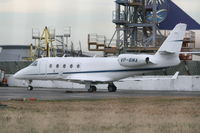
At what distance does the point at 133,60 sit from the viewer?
46.5 meters

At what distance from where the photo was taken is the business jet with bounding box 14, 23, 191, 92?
46.4 m

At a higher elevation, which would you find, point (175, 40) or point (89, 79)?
point (175, 40)

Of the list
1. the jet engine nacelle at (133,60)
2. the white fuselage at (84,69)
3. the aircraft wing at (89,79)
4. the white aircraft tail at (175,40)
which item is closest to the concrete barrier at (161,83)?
the white fuselage at (84,69)

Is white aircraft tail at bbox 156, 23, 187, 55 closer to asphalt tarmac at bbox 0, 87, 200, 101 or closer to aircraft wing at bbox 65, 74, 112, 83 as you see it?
asphalt tarmac at bbox 0, 87, 200, 101

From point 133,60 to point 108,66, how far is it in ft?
9.42

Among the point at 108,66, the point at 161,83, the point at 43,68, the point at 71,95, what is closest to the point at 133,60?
the point at 108,66

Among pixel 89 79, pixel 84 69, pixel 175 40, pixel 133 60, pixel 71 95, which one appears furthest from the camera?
pixel 84 69

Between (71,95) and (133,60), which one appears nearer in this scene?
(71,95)

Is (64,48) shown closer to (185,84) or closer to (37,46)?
(37,46)

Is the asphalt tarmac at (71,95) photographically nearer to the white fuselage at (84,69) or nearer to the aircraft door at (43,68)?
the white fuselage at (84,69)

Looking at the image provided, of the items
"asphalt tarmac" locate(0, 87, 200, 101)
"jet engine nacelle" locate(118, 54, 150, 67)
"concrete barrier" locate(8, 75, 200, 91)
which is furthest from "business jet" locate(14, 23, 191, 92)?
"asphalt tarmac" locate(0, 87, 200, 101)

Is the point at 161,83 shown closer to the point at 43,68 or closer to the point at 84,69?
the point at 84,69

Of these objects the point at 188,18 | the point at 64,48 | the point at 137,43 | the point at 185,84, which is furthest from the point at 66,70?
the point at 64,48

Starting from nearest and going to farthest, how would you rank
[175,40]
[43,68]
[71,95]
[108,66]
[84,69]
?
[71,95] → [175,40] → [108,66] → [84,69] → [43,68]
